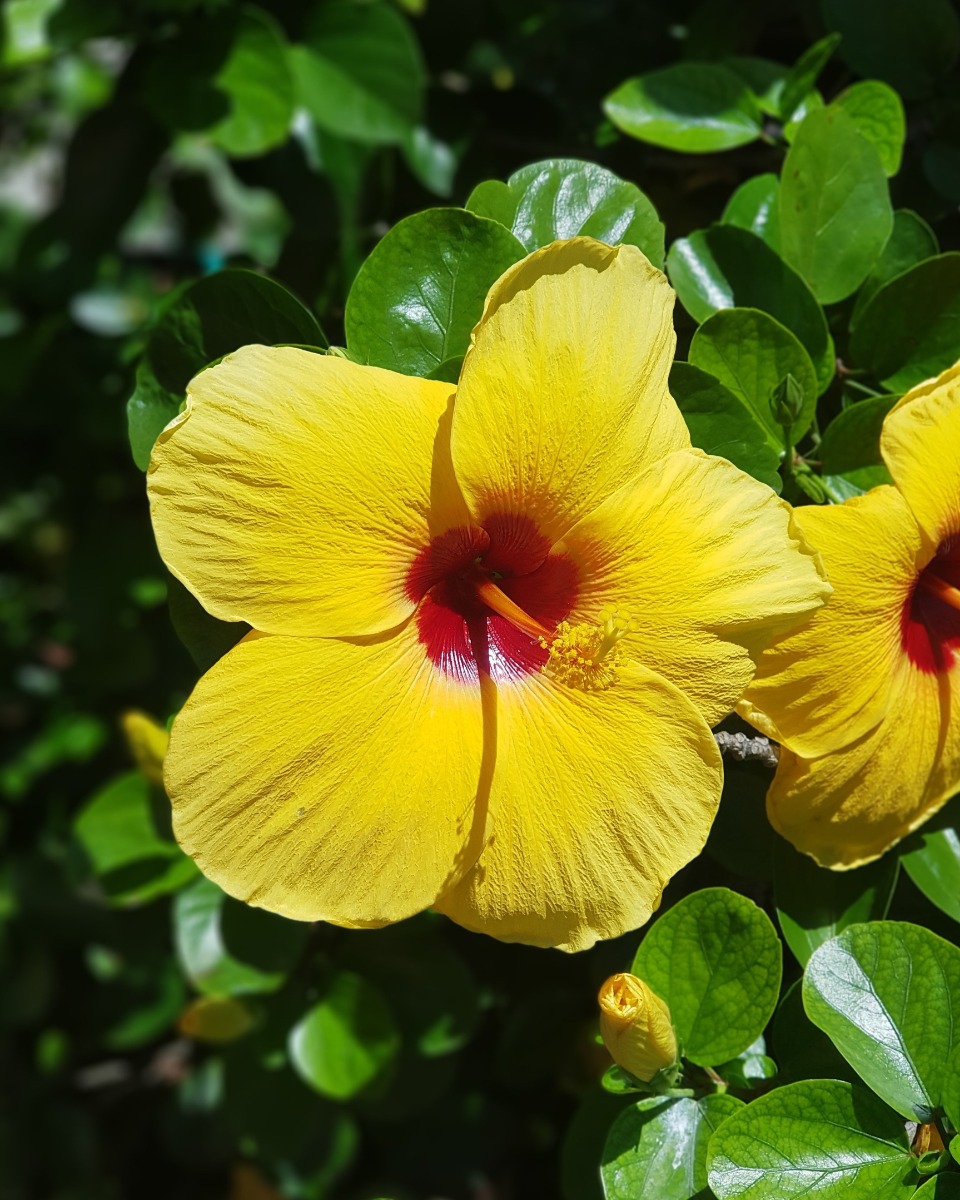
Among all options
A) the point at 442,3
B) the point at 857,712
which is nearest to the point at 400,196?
the point at 442,3

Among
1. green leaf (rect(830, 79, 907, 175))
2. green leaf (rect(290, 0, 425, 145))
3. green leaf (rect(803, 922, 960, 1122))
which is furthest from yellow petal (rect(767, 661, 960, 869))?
green leaf (rect(290, 0, 425, 145))

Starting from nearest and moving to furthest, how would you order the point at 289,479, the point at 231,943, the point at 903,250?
the point at 289,479 → the point at 903,250 → the point at 231,943

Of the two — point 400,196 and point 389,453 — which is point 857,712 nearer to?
point 389,453

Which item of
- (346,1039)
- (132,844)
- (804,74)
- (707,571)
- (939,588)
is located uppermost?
(804,74)

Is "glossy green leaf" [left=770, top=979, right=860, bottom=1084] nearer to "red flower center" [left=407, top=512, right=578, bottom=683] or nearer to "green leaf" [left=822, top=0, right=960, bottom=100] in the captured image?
"red flower center" [left=407, top=512, right=578, bottom=683]

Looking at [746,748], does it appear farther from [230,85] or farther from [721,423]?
[230,85]

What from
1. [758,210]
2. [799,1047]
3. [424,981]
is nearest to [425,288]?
[758,210]
